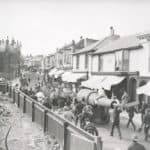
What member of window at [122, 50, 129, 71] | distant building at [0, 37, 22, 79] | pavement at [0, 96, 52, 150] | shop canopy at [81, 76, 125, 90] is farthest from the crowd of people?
distant building at [0, 37, 22, 79]

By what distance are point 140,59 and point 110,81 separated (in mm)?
3688

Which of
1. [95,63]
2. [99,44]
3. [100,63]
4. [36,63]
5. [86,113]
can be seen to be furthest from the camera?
[36,63]

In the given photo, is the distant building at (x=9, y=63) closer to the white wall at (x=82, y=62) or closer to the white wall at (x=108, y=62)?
the white wall at (x=82, y=62)

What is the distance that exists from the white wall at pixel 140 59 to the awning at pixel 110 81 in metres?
1.41

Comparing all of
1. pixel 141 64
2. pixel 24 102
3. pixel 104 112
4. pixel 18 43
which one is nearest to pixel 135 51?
pixel 141 64

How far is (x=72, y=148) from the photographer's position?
7.80 m

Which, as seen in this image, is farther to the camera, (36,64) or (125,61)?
(36,64)

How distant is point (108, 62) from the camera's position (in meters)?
25.0

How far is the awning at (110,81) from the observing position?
828 inches

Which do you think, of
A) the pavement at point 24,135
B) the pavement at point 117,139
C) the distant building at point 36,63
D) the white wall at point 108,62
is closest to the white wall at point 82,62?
the white wall at point 108,62

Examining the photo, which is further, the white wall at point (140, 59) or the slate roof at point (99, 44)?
the slate roof at point (99, 44)

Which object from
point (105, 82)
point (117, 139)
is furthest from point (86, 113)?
point (105, 82)

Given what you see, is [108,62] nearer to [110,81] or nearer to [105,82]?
[105,82]

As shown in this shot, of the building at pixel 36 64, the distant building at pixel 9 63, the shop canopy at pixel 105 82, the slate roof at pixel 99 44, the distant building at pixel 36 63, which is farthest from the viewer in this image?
the distant building at pixel 36 63
